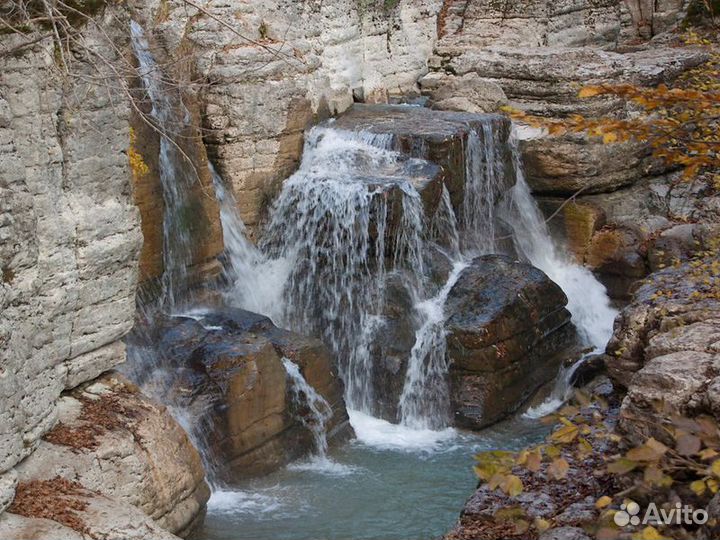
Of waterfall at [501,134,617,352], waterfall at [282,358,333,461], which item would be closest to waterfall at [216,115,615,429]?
waterfall at [501,134,617,352]

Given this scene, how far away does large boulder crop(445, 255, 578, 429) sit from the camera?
10539 mm

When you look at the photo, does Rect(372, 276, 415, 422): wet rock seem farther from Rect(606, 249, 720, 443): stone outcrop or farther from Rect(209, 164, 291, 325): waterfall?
Answer: Rect(606, 249, 720, 443): stone outcrop

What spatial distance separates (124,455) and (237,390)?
2.26 meters

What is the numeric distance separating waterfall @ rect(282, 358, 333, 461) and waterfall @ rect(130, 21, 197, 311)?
1.46 m

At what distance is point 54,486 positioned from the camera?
19.6ft

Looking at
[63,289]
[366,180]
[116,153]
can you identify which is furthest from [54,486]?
[366,180]

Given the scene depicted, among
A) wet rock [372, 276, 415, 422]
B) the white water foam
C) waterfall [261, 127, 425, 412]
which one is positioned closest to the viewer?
the white water foam

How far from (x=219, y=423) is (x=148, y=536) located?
3071 millimetres

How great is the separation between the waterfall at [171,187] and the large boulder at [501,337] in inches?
109

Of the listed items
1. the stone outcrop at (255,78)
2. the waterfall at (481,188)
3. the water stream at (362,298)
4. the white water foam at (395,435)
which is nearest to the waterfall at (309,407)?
the water stream at (362,298)

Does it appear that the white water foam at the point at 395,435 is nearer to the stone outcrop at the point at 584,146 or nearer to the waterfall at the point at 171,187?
the waterfall at the point at 171,187

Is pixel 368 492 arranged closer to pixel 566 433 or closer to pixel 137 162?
pixel 137 162

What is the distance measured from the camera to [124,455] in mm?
6668

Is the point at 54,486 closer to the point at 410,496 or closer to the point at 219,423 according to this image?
the point at 219,423
